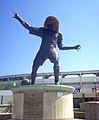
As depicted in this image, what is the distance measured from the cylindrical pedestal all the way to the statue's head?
→ 101 inches

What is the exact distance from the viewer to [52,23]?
29.8 feet

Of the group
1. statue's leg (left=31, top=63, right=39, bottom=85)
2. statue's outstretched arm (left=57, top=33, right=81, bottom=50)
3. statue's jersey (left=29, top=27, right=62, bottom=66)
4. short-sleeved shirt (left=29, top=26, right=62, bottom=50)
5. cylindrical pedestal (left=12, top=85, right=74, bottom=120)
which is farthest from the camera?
statue's outstretched arm (left=57, top=33, right=81, bottom=50)

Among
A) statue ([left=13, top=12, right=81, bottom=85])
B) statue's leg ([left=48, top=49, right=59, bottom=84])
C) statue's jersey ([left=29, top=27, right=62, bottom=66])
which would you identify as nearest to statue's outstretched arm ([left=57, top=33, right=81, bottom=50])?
statue ([left=13, top=12, right=81, bottom=85])

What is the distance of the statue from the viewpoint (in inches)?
342

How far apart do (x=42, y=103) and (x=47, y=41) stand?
2577mm

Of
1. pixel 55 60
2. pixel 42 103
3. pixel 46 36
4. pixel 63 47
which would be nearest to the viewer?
pixel 42 103

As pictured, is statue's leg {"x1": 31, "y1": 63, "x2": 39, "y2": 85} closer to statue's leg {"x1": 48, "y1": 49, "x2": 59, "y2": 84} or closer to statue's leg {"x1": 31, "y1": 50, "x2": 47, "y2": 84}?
statue's leg {"x1": 31, "y1": 50, "x2": 47, "y2": 84}

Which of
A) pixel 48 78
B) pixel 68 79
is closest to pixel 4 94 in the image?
pixel 48 78

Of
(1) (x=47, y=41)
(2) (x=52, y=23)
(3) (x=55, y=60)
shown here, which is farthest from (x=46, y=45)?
(2) (x=52, y=23)

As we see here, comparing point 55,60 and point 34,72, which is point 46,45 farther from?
point 34,72

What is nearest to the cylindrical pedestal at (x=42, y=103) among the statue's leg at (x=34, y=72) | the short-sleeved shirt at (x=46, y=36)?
the statue's leg at (x=34, y=72)

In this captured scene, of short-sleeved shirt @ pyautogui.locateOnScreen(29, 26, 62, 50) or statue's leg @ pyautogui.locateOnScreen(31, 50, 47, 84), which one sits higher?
short-sleeved shirt @ pyautogui.locateOnScreen(29, 26, 62, 50)

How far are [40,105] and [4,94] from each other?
1220 inches

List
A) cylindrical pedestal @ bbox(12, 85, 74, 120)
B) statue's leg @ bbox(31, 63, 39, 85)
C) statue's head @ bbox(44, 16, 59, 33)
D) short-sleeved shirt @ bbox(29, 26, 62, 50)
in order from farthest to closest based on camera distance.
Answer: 1. statue's head @ bbox(44, 16, 59, 33)
2. short-sleeved shirt @ bbox(29, 26, 62, 50)
3. statue's leg @ bbox(31, 63, 39, 85)
4. cylindrical pedestal @ bbox(12, 85, 74, 120)
